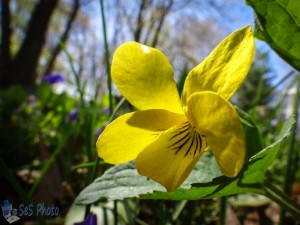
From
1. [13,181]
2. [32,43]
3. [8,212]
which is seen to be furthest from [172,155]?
[32,43]

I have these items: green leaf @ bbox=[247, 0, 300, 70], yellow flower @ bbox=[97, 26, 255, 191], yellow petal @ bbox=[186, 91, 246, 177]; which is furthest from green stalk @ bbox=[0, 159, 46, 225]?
green leaf @ bbox=[247, 0, 300, 70]

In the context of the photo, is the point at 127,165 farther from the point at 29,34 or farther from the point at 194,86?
the point at 29,34

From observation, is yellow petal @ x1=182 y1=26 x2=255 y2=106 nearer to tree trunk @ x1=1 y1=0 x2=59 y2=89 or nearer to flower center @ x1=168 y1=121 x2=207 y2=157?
flower center @ x1=168 y1=121 x2=207 y2=157

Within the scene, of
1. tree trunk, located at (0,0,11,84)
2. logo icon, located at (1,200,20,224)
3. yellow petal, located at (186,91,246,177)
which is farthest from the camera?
tree trunk, located at (0,0,11,84)

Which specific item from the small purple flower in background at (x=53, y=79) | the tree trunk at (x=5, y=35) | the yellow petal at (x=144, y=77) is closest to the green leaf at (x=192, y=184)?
the yellow petal at (x=144, y=77)

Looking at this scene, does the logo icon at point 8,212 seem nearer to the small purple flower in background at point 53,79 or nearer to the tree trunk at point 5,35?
Result: the small purple flower in background at point 53,79

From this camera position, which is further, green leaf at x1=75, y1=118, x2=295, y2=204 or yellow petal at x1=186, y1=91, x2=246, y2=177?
Answer: green leaf at x1=75, y1=118, x2=295, y2=204
